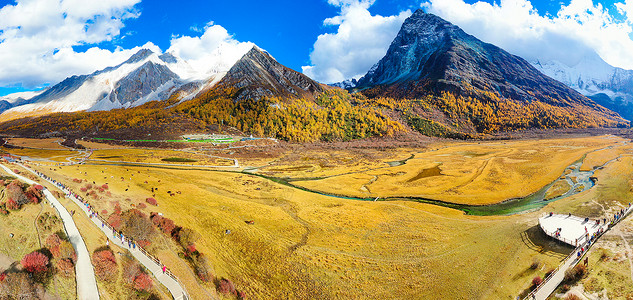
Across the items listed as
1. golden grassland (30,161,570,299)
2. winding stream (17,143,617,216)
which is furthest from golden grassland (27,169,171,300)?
winding stream (17,143,617,216)

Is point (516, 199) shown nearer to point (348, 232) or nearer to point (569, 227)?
point (569, 227)

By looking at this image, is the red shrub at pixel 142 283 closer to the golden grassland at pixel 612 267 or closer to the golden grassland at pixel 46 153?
the golden grassland at pixel 612 267

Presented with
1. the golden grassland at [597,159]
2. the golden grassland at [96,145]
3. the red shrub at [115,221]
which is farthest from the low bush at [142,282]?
the golden grassland at [597,159]

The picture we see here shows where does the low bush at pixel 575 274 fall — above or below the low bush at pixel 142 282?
below

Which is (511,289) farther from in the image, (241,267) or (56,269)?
(56,269)

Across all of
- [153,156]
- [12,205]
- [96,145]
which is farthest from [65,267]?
[96,145]

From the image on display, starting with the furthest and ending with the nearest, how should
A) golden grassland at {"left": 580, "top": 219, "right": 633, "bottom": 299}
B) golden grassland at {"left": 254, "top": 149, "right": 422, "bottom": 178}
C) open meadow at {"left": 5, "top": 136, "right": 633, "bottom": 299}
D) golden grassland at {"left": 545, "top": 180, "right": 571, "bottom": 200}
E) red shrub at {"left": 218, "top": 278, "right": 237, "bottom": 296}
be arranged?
golden grassland at {"left": 254, "top": 149, "right": 422, "bottom": 178}, golden grassland at {"left": 545, "top": 180, "right": 571, "bottom": 200}, open meadow at {"left": 5, "top": 136, "right": 633, "bottom": 299}, red shrub at {"left": 218, "top": 278, "right": 237, "bottom": 296}, golden grassland at {"left": 580, "top": 219, "right": 633, "bottom": 299}

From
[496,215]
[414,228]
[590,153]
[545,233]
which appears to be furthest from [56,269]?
[590,153]

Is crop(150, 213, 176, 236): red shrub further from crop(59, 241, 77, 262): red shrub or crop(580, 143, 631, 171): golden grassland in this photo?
crop(580, 143, 631, 171): golden grassland
